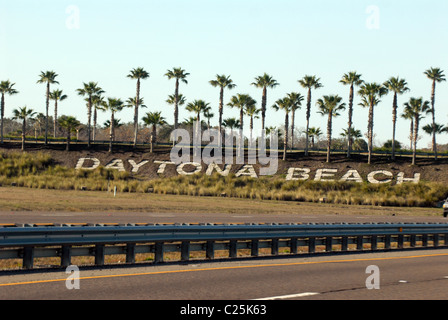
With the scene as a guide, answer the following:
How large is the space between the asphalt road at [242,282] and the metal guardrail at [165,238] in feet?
2.05

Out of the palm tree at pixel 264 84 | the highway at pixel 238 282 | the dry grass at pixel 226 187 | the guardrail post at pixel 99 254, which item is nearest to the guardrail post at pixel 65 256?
the highway at pixel 238 282

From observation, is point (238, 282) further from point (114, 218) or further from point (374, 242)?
point (114, 218)

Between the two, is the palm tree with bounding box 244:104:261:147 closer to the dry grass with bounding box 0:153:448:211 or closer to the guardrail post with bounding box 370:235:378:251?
the dry grass with bounding box 0:153:448:211

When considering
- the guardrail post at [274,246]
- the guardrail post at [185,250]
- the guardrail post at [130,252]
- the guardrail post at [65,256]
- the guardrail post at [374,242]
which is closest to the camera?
the guardrail post at [65,256]

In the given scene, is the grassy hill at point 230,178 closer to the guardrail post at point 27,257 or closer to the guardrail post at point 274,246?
the guardrail post at point 274,246

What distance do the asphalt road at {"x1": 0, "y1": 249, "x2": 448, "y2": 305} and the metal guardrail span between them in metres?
0.62

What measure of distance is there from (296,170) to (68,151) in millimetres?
30358

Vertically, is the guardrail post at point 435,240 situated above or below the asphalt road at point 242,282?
below

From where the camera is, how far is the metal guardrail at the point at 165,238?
11945 mm

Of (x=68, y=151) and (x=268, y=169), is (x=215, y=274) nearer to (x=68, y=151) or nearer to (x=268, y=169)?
(x=268, y=169)

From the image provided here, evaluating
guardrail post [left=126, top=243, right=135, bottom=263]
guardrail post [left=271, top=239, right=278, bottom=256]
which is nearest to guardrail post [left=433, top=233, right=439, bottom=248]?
guardrail post [left=271, top=239, right=278, bottom=256]

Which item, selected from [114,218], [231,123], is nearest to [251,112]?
[231,123]

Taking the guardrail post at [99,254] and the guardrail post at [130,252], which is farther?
the guardrail post at [130,252]
